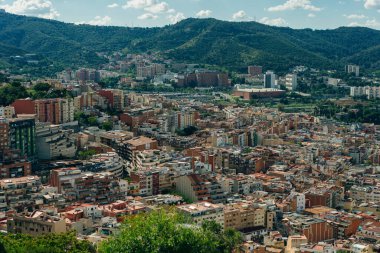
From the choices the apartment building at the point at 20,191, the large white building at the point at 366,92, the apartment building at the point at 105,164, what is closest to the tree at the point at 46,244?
the apartment building at the point at 20,191

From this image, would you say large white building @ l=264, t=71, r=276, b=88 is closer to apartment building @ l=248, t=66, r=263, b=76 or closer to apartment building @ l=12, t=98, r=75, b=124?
apartment building @ l=248, t=66, r=263, b=76

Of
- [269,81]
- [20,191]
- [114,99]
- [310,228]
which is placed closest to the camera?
[310,228]

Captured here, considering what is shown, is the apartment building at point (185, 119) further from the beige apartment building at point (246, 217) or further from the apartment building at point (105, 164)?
the beige apartment building at point (246, 217)

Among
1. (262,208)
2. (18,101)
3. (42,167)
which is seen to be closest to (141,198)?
(262,208)

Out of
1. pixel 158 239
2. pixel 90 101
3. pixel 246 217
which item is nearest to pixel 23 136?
pixel 90 101

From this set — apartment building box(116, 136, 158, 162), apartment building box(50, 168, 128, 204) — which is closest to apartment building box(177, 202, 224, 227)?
apartment building box(50, 168, 128, 204)

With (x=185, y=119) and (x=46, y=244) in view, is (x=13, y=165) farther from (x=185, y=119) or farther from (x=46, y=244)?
(x=185, y=119)
